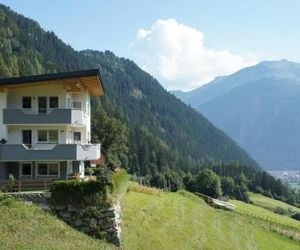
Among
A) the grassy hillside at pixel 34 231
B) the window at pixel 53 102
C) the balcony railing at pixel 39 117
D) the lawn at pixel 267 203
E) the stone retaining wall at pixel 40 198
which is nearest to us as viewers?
the grassy hillside at pixel 34 231

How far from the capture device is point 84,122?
47.3 meters

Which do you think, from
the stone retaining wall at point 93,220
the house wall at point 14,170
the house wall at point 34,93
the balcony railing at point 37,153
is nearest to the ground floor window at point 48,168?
the house wall at point 14,170

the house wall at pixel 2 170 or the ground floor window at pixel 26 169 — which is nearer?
the house wall at pixel 2 170

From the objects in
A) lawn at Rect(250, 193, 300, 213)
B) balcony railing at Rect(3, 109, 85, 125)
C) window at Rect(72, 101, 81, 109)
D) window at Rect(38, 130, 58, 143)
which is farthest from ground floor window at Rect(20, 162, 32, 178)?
lawn at Rect(250, 193, 300, 213)

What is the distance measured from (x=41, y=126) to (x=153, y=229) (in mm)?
12806

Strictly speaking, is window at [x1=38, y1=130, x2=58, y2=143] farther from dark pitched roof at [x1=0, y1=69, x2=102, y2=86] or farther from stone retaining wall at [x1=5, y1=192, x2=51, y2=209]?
stone retaining wall at [x1=5, y1=192, x2=51, y2=209]

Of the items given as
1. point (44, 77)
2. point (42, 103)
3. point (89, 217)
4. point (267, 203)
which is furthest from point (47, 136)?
point (267, 203)

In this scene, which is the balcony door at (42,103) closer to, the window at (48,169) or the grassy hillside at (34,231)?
the window at (48,169)

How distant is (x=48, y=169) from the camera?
143 feet

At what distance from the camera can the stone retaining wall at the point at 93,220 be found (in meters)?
31.7

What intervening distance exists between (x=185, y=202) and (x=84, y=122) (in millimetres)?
16265

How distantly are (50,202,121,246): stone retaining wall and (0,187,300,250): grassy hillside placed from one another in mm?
643

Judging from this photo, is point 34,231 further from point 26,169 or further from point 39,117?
point 39,117

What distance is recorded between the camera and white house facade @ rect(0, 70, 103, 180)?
42.0 metres
